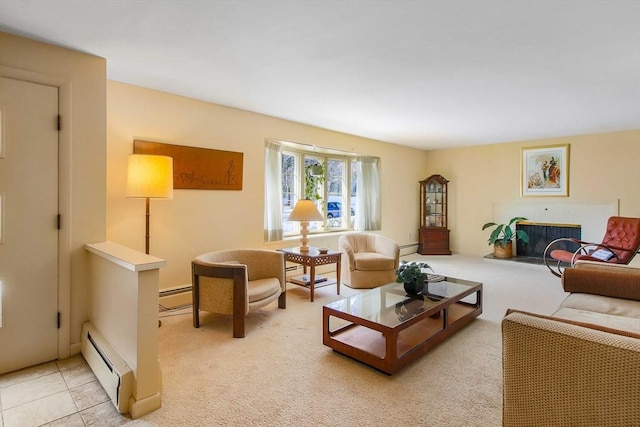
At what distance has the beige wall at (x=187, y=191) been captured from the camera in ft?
10.5

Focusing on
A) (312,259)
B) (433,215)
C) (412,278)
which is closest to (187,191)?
(312,259)

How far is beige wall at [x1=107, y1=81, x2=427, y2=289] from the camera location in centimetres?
319

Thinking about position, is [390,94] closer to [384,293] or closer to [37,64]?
[384,293]

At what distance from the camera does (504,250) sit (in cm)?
630

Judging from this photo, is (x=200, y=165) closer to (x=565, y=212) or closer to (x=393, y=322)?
(x=393, y=322)

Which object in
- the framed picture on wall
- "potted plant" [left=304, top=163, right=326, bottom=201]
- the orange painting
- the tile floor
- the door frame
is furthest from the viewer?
the framed picture on wall

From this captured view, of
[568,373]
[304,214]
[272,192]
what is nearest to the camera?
[568,373]

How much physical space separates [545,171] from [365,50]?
5.26 m

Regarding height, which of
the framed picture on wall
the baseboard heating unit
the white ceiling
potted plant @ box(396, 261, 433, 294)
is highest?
the white ceiling

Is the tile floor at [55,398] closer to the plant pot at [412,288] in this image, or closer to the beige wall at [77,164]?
the beige wall at [77,164]

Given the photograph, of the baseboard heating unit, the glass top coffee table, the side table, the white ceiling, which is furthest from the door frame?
the side table

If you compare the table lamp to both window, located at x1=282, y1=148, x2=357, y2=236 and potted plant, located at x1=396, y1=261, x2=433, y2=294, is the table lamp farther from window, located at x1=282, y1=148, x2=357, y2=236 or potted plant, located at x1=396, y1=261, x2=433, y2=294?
potted plant, located at x1=396, y1=261, x2=433, y2=294

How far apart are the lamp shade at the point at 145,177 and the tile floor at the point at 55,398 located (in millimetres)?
1390

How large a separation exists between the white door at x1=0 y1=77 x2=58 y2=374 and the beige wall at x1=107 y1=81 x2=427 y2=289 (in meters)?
0.69
